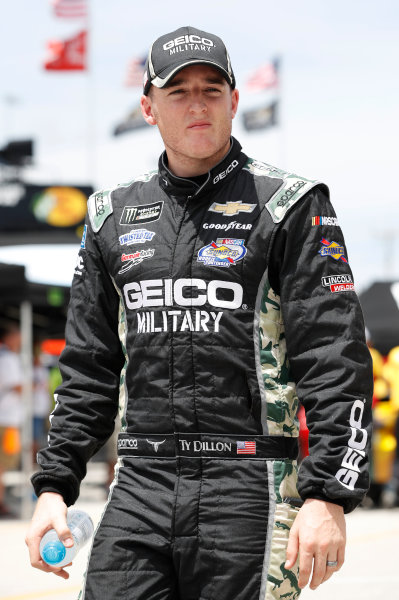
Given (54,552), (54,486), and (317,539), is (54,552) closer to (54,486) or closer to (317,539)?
(54,486)

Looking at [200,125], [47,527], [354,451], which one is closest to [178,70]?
[200,125]

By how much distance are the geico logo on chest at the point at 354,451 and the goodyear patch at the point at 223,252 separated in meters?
0.49

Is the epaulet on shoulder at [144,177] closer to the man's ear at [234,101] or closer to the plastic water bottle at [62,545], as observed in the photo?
the man's ear at [234,101]

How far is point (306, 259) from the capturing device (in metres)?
2.92

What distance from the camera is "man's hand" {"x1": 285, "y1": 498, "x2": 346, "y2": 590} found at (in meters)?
2.68

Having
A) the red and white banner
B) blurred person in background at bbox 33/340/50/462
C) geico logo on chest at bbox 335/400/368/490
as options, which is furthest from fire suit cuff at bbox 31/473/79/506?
the red and white banner

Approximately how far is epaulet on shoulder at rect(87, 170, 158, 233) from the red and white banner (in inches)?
855

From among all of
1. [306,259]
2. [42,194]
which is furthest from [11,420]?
[306,259]

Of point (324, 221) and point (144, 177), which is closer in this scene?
point (324, 221)

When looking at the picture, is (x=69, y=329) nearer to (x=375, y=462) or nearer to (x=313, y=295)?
(x=313, y=295)

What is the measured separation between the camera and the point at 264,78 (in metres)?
30.0

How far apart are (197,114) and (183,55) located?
0.54 feet

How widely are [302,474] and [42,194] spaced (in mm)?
18445

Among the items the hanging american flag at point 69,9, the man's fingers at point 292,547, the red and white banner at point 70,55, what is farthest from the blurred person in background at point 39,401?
the man's fingers at point 292,547
